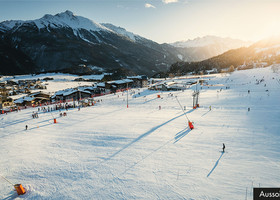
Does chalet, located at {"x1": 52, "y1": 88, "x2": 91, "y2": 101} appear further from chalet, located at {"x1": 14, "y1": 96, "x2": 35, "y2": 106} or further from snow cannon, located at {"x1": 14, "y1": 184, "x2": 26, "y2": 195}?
snow cannon, located at {"x1": 14, "y1": 184, "x2": 26, "y2": 195}

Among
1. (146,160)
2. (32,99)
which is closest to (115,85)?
(32,99)

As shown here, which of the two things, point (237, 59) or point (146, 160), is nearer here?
point (146, 160)

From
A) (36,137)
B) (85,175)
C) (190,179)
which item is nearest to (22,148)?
(36,137)

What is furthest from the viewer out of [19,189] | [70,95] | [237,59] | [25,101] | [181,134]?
[237,59]

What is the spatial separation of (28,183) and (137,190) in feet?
25.3

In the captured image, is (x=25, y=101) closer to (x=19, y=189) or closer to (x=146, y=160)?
(x=19, y=189)

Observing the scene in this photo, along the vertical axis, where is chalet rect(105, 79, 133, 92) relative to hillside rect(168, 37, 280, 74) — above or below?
below

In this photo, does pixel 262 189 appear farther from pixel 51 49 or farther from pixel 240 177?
pixel 51 49

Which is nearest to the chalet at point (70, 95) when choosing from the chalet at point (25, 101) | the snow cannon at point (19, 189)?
the chalet at point (25, 101)

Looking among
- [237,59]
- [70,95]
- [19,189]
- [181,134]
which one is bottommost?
[19,189]

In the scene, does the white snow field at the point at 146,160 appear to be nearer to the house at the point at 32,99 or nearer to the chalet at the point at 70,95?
the house at the point at 32,99

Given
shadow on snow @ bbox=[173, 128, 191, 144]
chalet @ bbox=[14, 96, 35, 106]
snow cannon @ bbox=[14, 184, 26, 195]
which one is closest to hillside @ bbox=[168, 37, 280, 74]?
chalet @ bbox=[14, 96, 35, 106]

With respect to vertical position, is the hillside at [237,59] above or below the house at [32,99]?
above

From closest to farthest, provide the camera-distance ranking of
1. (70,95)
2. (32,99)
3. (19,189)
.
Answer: (19,189)
(32,99)
(70,95)
